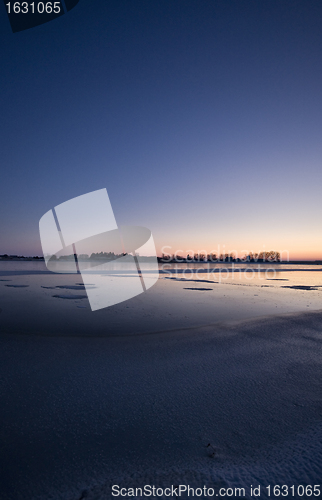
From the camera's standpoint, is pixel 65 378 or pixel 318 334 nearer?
pixel 65 378

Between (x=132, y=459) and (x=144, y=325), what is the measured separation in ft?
10.3

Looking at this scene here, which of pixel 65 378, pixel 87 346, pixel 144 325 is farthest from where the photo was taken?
pixel 144 325

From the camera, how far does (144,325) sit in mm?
4590

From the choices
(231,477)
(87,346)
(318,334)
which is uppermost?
(231,477)

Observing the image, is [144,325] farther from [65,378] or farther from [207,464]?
[207,464]

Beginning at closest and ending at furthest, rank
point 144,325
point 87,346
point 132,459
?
point 132,459 < point 87,346 < point 144,325

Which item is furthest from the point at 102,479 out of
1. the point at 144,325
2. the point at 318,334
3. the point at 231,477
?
the point at 318,334

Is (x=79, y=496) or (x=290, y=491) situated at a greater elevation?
(x=79, y=496)

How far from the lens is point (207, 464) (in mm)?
1428


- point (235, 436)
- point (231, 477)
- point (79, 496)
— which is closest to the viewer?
point (79, 496)

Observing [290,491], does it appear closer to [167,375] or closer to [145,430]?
[145,430]

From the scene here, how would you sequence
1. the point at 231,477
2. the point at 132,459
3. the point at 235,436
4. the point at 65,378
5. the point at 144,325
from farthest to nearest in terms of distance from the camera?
the point at 144,325
the point at 65,378
the point at 235,436
the point at 132,459
the point at 231,477

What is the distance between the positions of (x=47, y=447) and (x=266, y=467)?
130 centimetres

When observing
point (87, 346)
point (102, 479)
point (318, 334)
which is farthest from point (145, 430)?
point (318, 334)
